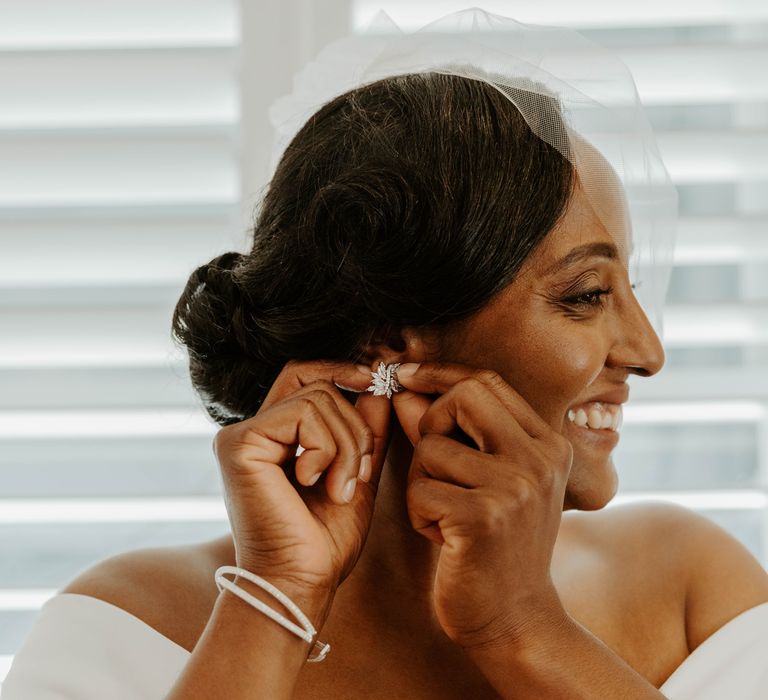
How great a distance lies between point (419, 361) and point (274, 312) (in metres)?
0.20

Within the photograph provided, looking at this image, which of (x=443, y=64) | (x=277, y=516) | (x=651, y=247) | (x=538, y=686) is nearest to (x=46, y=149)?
(x=443, y=64)

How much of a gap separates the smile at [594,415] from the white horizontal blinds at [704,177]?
1.07 feet

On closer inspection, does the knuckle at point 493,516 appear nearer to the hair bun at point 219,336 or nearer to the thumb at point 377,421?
the thumb at point 377,421

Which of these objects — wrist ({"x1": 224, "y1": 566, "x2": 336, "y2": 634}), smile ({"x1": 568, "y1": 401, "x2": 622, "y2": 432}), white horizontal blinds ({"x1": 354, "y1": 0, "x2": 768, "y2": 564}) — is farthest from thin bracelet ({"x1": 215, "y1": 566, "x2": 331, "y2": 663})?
white horizontal blinds ({"x1": 354, "y1": 0, "x2": 768, "y2": 564})

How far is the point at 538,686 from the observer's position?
1.14 m

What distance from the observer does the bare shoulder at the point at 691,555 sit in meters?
1.52

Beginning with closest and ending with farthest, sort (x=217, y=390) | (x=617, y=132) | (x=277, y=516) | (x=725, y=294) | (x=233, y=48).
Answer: (x=277, y=516), (x=617, y=132), (x=217, y=390), (x=233, y=48), (x=725, y=294)

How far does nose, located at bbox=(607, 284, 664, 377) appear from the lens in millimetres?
1274

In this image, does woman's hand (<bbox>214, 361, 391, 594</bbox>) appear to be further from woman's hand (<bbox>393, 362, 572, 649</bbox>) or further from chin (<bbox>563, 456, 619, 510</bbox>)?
chin (<bbox>563, 456, 619, 510</bbox>)

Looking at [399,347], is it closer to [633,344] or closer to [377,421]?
[377,421]

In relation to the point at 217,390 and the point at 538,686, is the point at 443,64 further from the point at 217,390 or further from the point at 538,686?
the point at 538,686

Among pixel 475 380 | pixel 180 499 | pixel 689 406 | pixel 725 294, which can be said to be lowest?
pixel 180 499

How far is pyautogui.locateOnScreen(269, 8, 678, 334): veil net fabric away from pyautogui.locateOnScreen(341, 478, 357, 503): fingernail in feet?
1.49

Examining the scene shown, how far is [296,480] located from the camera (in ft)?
3.91
